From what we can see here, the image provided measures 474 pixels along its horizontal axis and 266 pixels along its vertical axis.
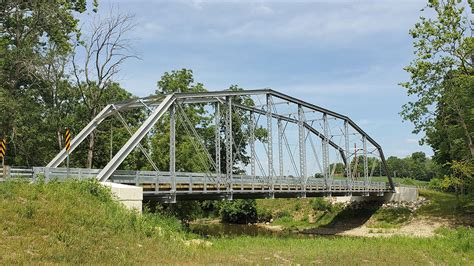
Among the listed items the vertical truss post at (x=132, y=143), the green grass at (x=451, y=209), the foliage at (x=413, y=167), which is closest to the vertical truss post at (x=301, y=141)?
the green grass at (x=451, y=209)

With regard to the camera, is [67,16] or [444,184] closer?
[67,16]

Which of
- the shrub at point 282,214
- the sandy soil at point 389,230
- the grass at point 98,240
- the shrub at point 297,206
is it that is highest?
the grass at point 98,240

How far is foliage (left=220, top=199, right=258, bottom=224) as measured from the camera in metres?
56.2

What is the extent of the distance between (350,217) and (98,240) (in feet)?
141

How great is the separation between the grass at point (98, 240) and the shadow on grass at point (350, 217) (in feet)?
95.4

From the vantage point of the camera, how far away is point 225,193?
29875 millimetres

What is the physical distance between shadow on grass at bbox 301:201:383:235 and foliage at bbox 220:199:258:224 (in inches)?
322

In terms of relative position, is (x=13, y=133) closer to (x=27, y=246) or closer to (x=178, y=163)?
(x=178, y=163)

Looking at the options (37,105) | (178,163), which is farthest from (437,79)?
(37,105)

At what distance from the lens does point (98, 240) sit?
15016 mm

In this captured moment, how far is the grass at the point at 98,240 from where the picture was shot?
13.3m

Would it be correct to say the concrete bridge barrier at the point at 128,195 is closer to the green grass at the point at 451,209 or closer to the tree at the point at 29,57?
the tree at the point at 29,57

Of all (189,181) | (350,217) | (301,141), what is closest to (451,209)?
(350,217)

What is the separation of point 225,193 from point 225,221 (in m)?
28.3
